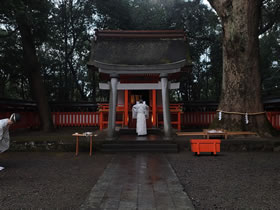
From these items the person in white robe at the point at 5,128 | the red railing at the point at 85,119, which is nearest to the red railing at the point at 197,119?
the red railing at the point at 85,119

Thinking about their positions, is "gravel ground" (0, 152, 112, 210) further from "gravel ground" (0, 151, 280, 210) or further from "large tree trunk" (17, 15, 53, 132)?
"large tree trunk" (17, 15, 53, 132)

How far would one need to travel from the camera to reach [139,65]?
29.5 feet

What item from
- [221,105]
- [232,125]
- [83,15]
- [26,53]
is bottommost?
[232,125]

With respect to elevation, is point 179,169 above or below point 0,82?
below

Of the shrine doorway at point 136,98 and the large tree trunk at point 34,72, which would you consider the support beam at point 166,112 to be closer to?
the shrine doorway at point 136,98

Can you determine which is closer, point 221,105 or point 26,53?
point 221,105

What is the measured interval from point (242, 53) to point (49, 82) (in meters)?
17.8

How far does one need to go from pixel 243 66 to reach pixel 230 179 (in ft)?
19.3

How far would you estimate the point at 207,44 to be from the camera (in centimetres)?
2162

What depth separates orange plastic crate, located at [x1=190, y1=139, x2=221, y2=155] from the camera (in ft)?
24.6

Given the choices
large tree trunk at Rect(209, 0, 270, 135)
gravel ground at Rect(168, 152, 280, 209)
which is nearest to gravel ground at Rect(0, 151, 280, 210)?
gravel ground at Rect(168, 152, 280, 209)

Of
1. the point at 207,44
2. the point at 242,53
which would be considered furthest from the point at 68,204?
the point at 207,44

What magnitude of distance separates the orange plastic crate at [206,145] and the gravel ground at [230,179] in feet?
0.72

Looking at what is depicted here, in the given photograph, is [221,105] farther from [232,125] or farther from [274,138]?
[274,138]
